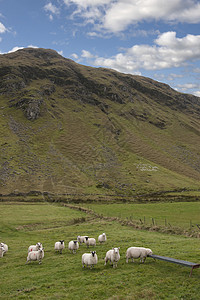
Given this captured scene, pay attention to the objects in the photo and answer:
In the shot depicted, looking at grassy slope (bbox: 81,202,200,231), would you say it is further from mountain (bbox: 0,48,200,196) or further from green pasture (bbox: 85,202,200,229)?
mountain (bbox: 0,48,200,196)

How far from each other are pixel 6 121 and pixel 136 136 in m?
104

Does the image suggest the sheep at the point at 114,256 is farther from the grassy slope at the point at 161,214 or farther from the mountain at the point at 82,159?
the mountain at the point at 82,159

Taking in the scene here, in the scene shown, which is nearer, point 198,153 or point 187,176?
point 187,176

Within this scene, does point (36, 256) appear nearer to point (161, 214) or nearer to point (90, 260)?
point (90, 260)

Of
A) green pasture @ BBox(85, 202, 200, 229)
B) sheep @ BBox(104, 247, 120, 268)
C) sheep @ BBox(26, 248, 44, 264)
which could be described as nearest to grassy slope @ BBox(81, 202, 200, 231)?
green pasture @ BBox(85, 202, 200, 229)

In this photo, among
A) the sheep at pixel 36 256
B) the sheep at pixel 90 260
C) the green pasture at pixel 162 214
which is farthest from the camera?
the green pasture at pixel 162 214

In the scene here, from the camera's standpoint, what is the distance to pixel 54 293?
15531mm

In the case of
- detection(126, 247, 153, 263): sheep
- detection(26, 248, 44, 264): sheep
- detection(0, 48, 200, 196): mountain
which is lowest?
detection(26, 248, 44, 264): sheep

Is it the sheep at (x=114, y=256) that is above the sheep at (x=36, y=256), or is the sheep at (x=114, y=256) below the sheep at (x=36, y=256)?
above

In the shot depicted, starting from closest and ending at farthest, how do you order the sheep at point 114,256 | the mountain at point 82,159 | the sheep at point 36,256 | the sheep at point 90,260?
the sheep at point 114,256 < the sheep at point 90,260 < the sheep at point 36,256 < the mountain at point 82,159

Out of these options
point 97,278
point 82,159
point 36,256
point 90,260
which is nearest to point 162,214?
point 36,256

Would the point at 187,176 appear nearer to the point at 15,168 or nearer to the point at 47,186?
the point at 47,186

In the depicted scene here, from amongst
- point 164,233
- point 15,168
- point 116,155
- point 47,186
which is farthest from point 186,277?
point 116,155

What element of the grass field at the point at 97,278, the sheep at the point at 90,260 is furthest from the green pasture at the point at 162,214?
the sheep at the point at 90,260
